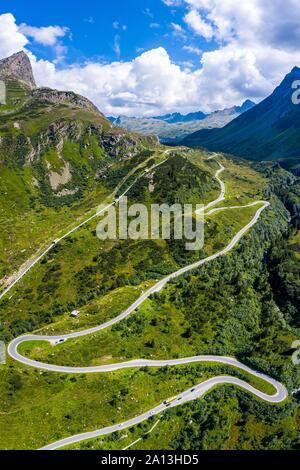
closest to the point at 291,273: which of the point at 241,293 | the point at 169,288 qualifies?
the point at 241,293

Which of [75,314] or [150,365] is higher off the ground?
[75,314]

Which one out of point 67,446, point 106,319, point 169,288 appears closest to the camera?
point 67,446

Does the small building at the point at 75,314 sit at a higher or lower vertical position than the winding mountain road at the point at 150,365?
higher

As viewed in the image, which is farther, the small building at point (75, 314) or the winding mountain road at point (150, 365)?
the small building at point (75, 314)

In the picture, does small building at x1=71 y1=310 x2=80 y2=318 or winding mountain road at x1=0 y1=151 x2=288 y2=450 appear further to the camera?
small building at x1=71 y1=310 x2=80 y2=318

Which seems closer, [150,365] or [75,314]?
[150,365]

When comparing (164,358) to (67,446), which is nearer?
(67,446)

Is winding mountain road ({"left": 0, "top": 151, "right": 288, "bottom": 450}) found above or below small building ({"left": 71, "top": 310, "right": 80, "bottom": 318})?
below
